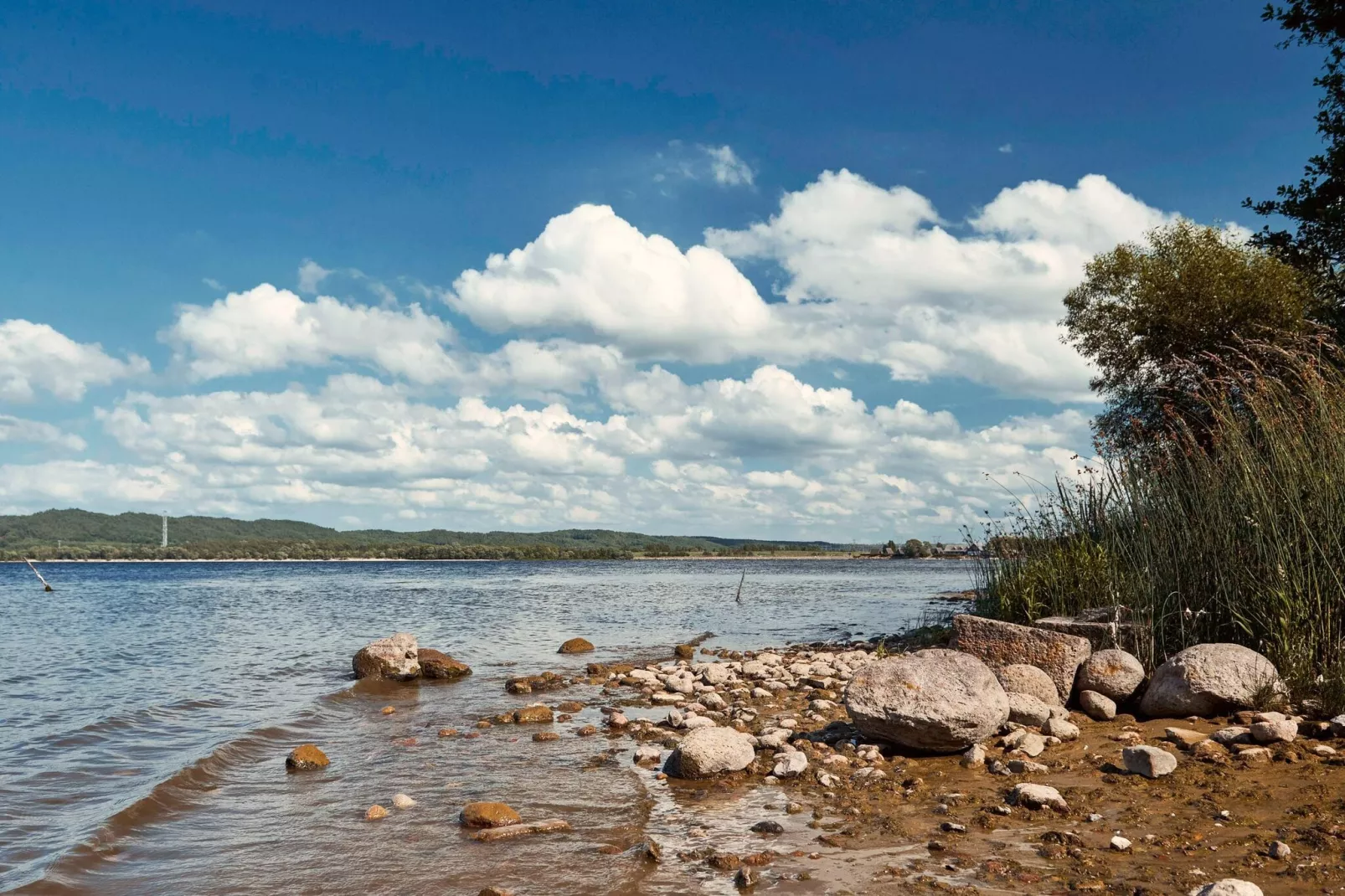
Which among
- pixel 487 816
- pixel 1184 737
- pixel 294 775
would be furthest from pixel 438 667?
pixel 1184 737

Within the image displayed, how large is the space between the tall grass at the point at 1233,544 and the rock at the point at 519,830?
7.96 metres

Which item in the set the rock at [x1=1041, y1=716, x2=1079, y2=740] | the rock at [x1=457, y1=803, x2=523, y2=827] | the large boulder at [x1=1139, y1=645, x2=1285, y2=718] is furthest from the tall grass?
the rock at [x1=457, y1=803, x2=523, y2=827]

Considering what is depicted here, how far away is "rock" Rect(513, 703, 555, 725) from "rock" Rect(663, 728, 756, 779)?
4424 millimetres

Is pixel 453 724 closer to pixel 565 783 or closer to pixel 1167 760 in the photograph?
pixel 565 783

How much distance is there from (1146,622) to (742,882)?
766 centimetres

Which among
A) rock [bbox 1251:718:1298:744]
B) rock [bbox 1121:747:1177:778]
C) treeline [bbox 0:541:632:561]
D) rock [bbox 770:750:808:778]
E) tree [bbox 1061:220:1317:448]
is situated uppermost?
tree [bbox 1061:220:1317:448]

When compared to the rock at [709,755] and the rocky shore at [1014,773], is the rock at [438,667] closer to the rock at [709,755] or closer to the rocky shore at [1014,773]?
the rocky shore at [1014,773]

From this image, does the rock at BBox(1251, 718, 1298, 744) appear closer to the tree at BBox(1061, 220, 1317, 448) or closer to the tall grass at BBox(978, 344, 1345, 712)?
the tall grass at BBox(978, 344, 1345, 712)

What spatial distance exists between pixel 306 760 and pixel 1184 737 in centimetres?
1053

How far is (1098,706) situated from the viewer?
1038 cm

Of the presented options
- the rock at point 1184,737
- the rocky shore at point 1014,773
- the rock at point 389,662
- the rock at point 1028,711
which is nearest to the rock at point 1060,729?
the rocky shore at point 1014,773

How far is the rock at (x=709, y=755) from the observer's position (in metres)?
9.70

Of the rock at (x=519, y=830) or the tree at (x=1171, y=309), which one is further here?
the tree at (x=1171, y=309)

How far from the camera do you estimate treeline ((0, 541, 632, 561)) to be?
5384 inches
